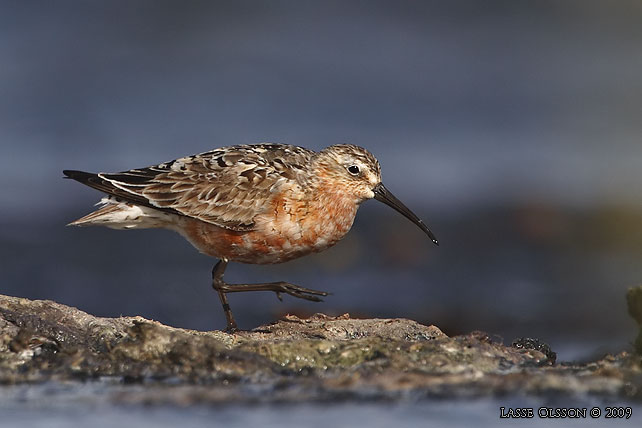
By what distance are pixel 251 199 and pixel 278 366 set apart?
2395 mm

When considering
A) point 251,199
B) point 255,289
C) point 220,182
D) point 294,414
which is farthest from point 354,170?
point 294,414

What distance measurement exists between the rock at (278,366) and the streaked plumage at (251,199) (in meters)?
1.60

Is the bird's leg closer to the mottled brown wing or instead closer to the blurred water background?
the mottled brown wing

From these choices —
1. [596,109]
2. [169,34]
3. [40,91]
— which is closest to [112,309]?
[40,91]

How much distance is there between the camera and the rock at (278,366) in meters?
5.09

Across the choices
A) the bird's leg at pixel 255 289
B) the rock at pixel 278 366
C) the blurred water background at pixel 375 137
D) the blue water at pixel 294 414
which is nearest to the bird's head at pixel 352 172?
the bird's leg at pixel 255 289

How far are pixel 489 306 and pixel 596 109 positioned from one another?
7897mm

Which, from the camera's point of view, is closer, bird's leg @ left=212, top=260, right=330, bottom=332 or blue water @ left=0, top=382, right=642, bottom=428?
blue water @ left=0, top=382, right=642, bottom=428

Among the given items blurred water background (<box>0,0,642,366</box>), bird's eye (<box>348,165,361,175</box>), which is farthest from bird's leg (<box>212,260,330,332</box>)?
blurred water background (<box>0,0,642,366</box>)

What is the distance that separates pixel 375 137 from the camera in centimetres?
1545

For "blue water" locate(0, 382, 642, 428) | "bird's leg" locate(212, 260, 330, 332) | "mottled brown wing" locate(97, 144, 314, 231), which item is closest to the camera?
"blue water" locate(0, 382, 642, 428)

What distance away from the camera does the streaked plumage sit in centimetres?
766

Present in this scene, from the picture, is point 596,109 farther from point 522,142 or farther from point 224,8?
point 224,8

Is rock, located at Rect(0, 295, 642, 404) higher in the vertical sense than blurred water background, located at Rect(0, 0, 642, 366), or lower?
lower
